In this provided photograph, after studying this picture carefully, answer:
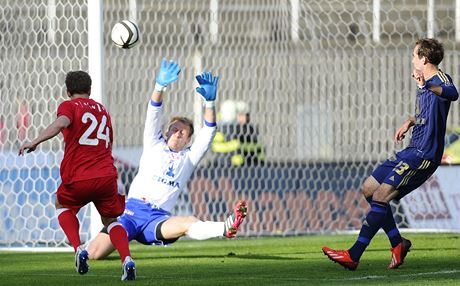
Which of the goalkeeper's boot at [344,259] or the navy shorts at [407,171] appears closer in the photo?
the goalkeeper's boot at [344,259]

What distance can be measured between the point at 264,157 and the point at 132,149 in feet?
6.86

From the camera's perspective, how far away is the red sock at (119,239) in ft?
28.5

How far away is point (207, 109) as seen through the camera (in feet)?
35.0

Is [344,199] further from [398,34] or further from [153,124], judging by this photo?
[153,124]

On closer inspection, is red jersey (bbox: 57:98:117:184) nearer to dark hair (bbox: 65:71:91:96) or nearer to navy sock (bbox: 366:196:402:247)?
dark hair (bbox: 65:71:91:96)

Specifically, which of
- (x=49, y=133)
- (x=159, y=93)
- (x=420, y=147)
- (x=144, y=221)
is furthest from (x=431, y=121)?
(x=49, y=133)

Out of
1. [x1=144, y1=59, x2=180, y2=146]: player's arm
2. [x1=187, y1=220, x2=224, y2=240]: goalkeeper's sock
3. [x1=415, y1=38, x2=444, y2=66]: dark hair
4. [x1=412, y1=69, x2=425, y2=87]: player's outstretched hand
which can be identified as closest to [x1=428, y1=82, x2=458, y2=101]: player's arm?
[x1=412, y1=69, x2=425, y2=87]: player's outstretched hand

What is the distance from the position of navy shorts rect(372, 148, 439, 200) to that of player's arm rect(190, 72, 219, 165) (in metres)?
1.91

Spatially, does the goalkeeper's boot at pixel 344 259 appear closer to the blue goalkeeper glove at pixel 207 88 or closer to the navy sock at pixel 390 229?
the navy sock at pixel 390 229

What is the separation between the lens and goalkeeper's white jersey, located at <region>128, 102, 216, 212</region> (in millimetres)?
10820

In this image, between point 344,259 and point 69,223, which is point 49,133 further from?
point 344,259

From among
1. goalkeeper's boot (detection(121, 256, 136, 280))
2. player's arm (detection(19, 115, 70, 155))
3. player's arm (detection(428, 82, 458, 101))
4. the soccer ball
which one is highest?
the soccer ball

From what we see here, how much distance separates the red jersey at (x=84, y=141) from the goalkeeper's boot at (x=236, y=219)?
111 cm

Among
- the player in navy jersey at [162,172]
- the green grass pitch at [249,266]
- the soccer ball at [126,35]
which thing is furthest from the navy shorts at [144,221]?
the soccer ball at [126,35]
